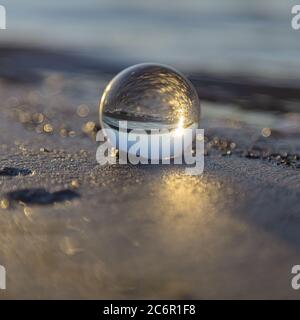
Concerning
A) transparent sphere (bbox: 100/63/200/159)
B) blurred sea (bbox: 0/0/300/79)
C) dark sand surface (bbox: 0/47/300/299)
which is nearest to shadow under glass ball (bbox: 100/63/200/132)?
transparent sphere (bbox: 100/63/200/159)

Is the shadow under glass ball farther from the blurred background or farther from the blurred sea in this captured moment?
the blurred sea

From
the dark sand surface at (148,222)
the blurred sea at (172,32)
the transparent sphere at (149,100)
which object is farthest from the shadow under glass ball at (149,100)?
the blurred sea at (172,32)

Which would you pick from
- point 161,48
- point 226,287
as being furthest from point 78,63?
point 226,287

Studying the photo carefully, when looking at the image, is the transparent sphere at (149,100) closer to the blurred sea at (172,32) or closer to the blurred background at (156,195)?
the blurred background at (156,195)

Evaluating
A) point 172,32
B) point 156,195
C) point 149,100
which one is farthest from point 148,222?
point 172,32

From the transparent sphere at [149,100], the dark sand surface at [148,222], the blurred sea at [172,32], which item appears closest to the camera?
the dark sand surface at [148,222]
